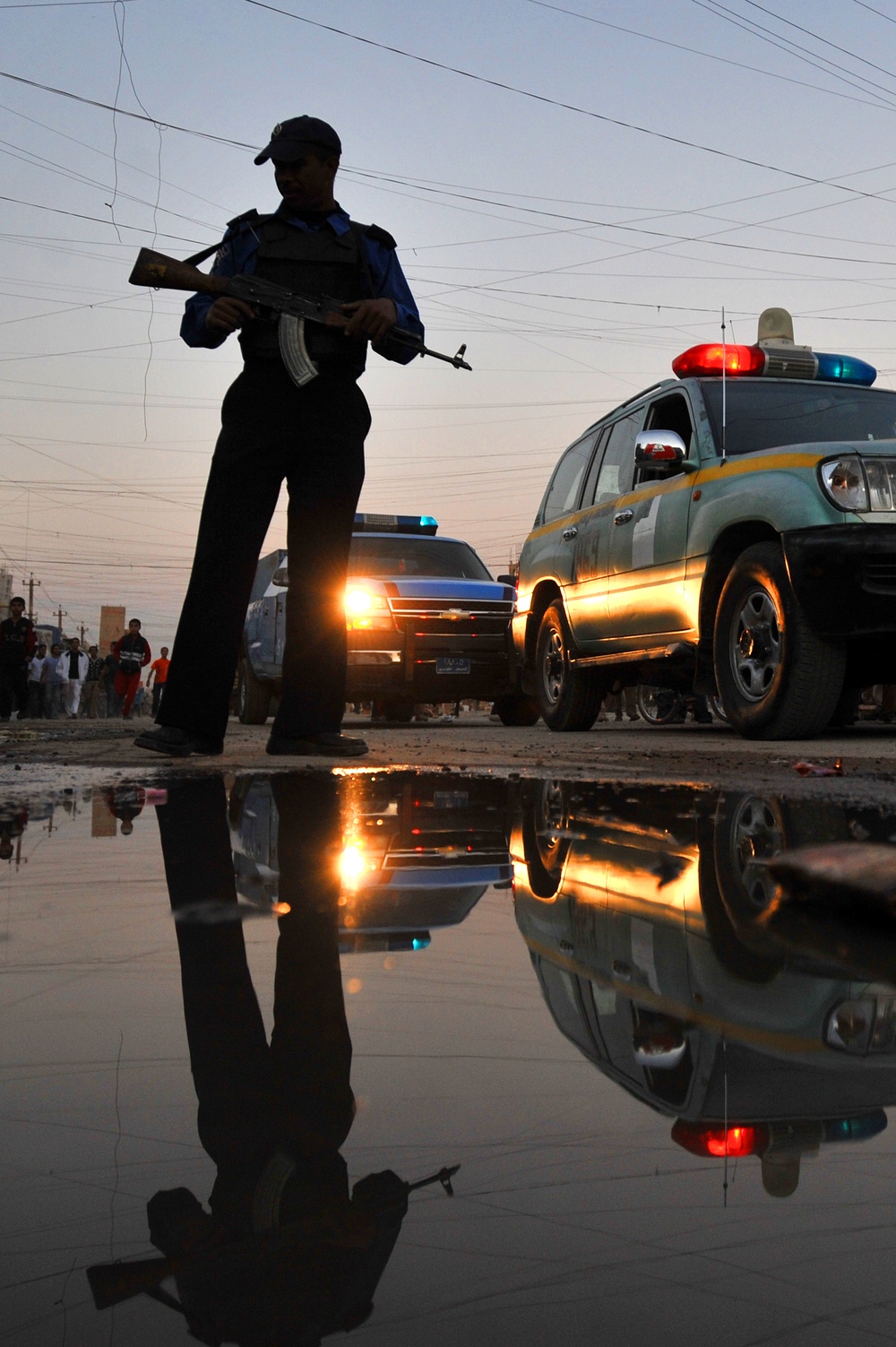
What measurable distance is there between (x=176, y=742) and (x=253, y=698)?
9085 mm

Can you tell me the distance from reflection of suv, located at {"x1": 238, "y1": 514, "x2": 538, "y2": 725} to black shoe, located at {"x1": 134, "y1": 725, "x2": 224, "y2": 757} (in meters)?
6.28

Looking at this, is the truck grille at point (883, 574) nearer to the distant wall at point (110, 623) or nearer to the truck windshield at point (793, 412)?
the truck windshield at point (793, 412)

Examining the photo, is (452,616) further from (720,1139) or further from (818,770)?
(720,1139)

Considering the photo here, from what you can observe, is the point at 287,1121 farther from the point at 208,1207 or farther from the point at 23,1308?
the point at 23,1308

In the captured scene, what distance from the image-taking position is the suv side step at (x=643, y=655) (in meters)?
7.88

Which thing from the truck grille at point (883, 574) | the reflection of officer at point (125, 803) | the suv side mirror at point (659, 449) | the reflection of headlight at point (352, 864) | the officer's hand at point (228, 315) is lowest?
the reflection of headlight at point (352, 864)

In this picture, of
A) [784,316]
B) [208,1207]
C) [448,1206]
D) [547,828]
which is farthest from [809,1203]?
[784,316]

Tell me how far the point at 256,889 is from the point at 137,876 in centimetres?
28

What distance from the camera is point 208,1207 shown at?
2.93ft

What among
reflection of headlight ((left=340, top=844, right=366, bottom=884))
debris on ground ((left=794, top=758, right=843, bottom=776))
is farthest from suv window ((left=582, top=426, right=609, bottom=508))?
reflection of headlight ((left=340, top=844, right=366, bottom=884))

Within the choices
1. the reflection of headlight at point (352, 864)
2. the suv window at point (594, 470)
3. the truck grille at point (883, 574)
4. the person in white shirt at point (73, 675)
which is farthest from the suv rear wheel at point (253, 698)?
the person in white shirt at point (73, 675)

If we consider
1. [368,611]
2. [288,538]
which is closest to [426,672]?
[368,611]

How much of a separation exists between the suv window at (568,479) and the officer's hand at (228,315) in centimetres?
509

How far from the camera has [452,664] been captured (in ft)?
40.7
